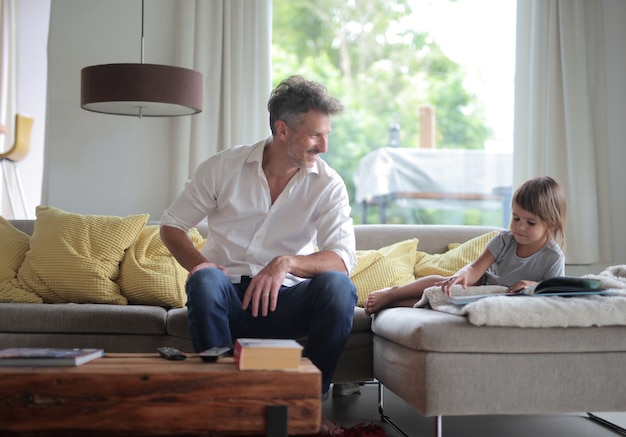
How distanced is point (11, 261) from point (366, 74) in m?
5.71

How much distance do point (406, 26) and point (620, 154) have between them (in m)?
2.75

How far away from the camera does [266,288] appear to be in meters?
2.33

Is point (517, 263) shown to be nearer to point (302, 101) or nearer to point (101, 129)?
point (302, 101)

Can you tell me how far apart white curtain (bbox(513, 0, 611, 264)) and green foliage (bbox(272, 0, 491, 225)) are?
2894mm

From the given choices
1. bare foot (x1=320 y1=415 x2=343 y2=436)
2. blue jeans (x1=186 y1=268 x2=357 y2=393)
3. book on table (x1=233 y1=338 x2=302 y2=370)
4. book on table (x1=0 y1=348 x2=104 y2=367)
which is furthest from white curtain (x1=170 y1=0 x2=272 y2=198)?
book on table (x1=233 y1=338 x2=302 y2=370)

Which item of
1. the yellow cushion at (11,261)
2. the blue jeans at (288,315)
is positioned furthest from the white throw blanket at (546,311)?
the yellow cushion at (11,261)

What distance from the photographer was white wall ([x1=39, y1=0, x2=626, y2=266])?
4293mm

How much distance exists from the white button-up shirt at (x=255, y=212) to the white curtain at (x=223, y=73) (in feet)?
5.29

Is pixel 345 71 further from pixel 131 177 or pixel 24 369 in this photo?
pixel 24 369

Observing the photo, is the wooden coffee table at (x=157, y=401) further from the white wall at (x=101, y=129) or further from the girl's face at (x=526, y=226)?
the white wall at (x=101, y=129)

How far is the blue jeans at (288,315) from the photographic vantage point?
230 centimetres

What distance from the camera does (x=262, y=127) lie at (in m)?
4.42

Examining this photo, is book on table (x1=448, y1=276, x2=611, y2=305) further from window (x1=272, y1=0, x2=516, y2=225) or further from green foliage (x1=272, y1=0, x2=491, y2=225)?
green foliage (x1=272, y1=0, x2=491, y2=225)

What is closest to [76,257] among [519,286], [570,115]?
[519,286]
